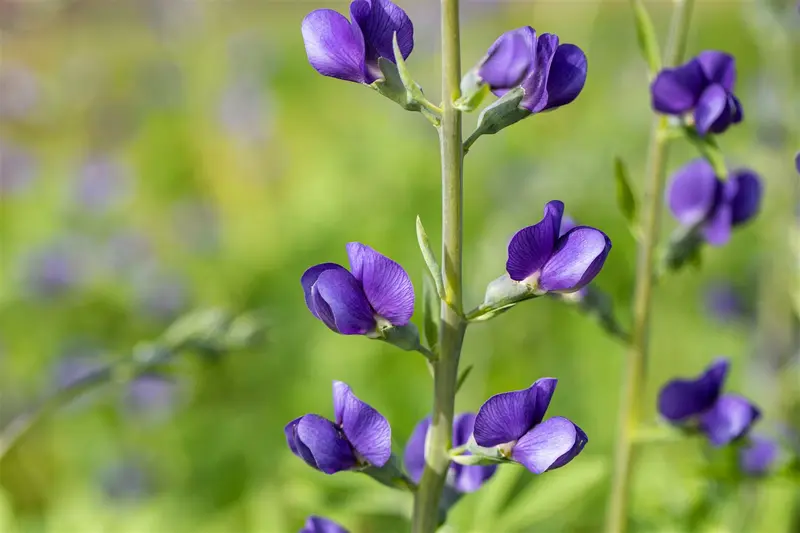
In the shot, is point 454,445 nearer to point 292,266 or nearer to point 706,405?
point 706,405

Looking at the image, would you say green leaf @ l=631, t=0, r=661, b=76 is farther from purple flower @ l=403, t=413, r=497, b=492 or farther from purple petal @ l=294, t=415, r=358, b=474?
purple petal @ l=294, t=415, r=358, b=474

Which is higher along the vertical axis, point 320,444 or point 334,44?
point 334,44

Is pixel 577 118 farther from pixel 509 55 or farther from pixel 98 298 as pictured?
pixel 509 55

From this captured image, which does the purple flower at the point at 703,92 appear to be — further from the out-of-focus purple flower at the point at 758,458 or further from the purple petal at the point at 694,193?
the out-of-focus purple flower at the point at 758,458

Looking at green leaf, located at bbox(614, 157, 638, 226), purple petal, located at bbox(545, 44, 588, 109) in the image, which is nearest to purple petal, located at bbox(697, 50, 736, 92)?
green leaf, located at bbox(614, 157, 638, 226)

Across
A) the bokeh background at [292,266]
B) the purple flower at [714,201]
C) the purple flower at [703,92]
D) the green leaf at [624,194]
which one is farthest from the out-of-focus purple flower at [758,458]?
the purple flower at [703,92]

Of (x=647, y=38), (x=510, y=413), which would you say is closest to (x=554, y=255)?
(x=510, y=413)

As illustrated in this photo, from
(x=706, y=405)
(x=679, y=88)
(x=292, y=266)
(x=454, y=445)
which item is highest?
(x=679, y=88)
